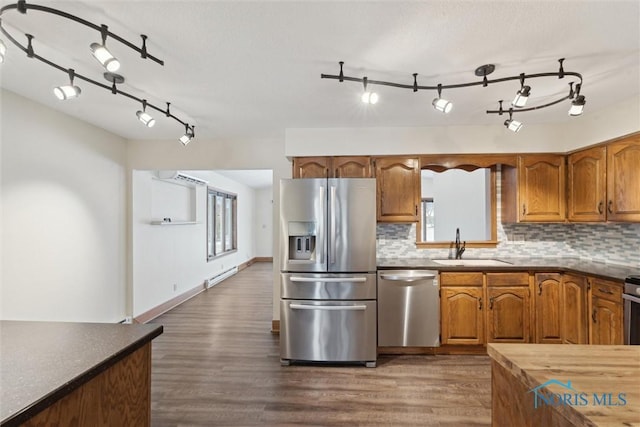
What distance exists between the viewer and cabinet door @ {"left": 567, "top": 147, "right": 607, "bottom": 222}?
9.66 feet

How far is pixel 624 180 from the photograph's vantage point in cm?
274

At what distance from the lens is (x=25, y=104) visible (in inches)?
104

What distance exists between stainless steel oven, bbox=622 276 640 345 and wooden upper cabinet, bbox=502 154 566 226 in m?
1.06

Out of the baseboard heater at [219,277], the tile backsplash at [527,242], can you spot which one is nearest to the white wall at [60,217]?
the baseboard heater at [219,277]

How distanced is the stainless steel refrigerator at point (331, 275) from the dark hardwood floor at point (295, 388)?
0.72ft

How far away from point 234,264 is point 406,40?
721 centimetres

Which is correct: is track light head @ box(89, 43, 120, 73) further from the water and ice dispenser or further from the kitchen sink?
the kitchen sink

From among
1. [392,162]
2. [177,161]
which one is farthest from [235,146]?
[392,162]

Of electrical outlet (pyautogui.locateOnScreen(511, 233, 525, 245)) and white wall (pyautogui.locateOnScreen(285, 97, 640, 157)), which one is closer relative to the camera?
white wall (pyautogui.locateOnScreen(285, 97, 640, 157))

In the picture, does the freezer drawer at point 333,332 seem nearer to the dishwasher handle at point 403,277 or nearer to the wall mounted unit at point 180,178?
the dishwasher handle at point 403,277

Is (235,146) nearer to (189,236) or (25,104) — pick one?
(25,104)

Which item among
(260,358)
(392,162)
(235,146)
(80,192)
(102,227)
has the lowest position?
(260,358)

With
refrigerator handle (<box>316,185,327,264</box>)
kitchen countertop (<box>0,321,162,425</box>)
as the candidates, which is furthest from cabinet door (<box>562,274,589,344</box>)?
kitchen countertop (<box>0,321,162,425</box>)

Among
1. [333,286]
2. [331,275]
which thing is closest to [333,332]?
[333,286]
